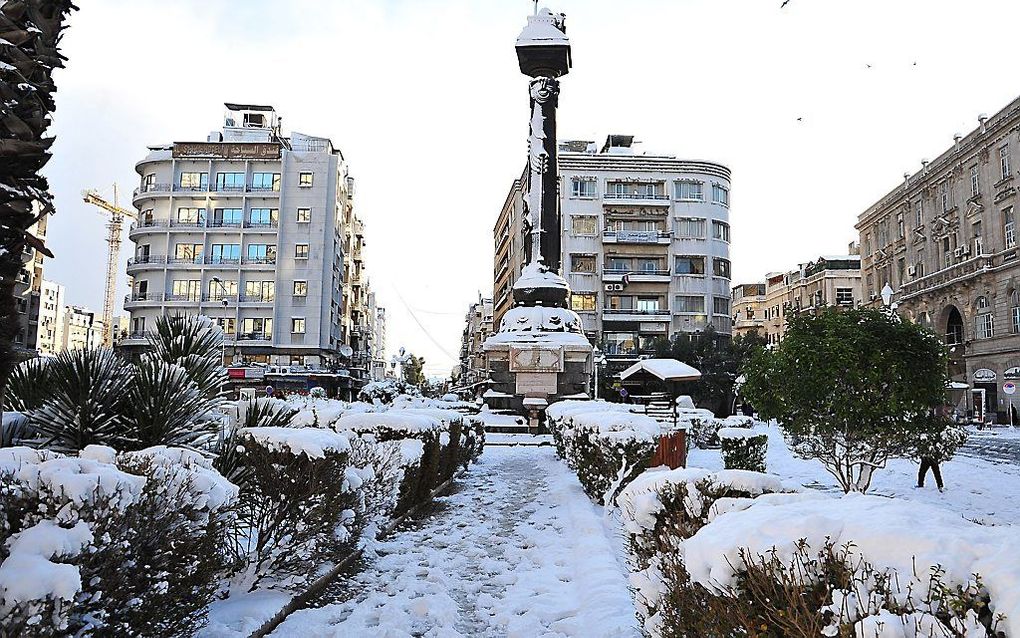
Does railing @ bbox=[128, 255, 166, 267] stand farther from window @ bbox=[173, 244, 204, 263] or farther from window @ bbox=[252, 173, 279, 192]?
window @ bbox=[252, 173, 279, 192]

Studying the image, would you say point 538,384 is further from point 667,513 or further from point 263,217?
point 263,217

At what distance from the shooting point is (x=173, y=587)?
365 cm

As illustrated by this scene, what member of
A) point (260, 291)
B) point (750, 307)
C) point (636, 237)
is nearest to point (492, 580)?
point (260, 291)

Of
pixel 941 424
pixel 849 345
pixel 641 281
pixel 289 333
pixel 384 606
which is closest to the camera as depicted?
A: pixel 384 606

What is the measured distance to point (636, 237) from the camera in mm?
66438

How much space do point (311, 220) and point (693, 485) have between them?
59993 mm

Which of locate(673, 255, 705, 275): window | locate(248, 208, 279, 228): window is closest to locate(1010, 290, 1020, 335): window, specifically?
locate(673, 255, 705, 275): window

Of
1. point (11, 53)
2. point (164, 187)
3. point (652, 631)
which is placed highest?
point (164, 187)

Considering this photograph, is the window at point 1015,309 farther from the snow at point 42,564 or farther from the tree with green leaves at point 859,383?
the snow at point 42,564

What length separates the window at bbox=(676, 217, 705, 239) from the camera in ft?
222

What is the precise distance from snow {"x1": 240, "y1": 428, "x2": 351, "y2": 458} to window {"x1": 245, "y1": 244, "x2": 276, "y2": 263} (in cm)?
5778

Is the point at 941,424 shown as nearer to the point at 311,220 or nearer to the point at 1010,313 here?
the point at 1010,313

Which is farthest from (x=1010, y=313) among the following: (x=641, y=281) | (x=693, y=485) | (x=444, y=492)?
(x=693, y=485)

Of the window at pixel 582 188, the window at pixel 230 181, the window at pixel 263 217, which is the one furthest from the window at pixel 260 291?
the window at pixel 582 188
